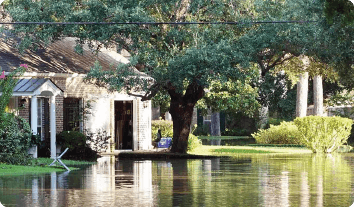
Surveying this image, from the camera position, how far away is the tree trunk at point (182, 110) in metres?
34.6

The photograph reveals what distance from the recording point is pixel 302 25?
97.9 feet

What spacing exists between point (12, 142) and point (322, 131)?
54.6ft

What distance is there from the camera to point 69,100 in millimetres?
36094

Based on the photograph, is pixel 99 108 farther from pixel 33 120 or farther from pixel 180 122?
pixel 33 120

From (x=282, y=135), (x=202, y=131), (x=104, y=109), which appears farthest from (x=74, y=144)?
(x=202, y=131)

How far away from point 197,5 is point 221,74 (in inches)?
126

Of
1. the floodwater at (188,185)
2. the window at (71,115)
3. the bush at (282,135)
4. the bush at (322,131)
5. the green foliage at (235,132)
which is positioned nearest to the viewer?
the floodwater at (188,185)

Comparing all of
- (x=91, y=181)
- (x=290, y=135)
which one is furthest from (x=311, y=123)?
(x=91, y=181)

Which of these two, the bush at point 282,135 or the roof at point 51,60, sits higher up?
the roof at point 51,60

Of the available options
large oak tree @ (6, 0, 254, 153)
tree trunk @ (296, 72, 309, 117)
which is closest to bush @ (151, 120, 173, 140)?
large oak tree @ (6, 0, 254, 153)

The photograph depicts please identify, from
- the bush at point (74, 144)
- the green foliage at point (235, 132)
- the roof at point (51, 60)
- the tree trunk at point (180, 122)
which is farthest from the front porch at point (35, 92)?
the green foliage at point (235, 132)

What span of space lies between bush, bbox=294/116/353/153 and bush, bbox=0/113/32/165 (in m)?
15.2

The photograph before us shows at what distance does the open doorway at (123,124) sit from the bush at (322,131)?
25.4ft

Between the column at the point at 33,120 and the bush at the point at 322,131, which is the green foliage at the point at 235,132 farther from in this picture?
the column at the point at 33,120
